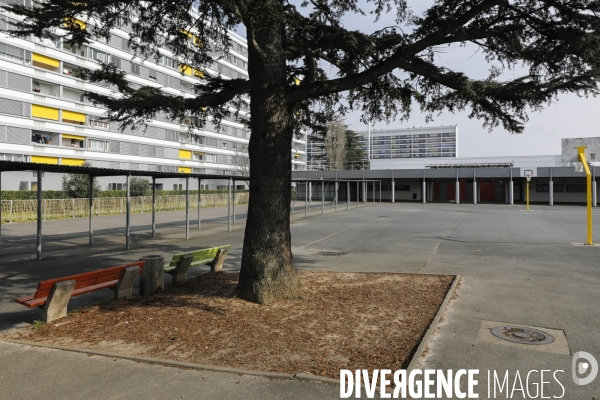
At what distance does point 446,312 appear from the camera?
661cm

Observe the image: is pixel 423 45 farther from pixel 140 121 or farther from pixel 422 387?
pixel 140 121

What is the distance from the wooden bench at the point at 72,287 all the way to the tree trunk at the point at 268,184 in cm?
196

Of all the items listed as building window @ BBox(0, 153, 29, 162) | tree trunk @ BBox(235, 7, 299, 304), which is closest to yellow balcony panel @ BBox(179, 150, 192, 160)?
building window @ BBox(0, 153, 29, 162)

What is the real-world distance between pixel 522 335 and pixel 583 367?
1031 millimetres

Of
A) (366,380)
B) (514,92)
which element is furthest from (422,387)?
(514,92)

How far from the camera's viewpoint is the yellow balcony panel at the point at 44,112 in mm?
38875

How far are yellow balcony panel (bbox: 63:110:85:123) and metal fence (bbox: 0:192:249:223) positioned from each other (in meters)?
13.7

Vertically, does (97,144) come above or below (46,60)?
below

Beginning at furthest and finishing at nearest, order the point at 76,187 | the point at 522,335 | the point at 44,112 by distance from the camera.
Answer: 1. the point at 44,112
2. the point at 76,187
3. the point at 522,335

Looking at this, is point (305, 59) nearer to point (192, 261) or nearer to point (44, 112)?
point (192, 261)

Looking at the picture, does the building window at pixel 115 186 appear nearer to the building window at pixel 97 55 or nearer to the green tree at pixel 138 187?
the green tree at pixel 138 187

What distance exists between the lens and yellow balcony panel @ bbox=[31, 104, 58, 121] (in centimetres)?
3888

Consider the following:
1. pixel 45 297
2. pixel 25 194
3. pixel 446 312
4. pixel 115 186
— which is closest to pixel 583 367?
pixel 446 312

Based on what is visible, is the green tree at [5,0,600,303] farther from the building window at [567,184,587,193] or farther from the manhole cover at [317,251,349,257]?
the building window at [567,184,587,193]
